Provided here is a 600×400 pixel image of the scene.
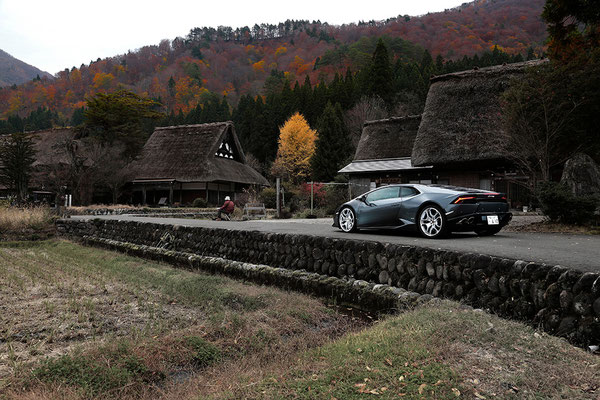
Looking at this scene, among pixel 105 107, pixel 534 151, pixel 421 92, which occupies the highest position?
pixel 421 92

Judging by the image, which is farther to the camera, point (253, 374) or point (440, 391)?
point (253, 374)

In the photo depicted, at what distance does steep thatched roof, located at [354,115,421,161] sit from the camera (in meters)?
26.7

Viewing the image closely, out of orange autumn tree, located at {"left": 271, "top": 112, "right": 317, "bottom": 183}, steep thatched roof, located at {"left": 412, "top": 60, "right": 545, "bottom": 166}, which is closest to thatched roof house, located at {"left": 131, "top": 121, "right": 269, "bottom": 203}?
orange autumn tree, located at {"left": 271, "top": 112, "right": 317, "bottom": 183}

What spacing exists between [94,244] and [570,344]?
638 inches

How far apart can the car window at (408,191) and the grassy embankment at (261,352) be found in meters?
3.23

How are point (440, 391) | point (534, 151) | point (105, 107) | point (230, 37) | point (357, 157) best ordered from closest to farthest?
point (440, 391)
point (534, 151)
point (357, 157)
point (105, 107)
point (230, 37)

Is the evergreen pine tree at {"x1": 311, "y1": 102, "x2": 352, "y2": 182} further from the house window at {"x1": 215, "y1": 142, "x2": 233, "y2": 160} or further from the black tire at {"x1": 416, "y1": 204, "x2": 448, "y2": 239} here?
the black tire at {"x1": 416, "y1": 204, "x2": 448, "y2": 239}

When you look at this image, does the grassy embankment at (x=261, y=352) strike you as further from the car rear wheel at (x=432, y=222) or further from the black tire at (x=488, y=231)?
the black tire at (x=488, y=231)

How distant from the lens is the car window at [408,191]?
8166 mm

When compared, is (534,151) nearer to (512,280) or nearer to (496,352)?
(512,280)

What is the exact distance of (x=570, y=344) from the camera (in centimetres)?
381

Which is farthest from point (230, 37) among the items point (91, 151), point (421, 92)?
point (91, 151)

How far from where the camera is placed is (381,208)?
872 cm

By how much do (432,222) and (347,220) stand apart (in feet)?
7.79
